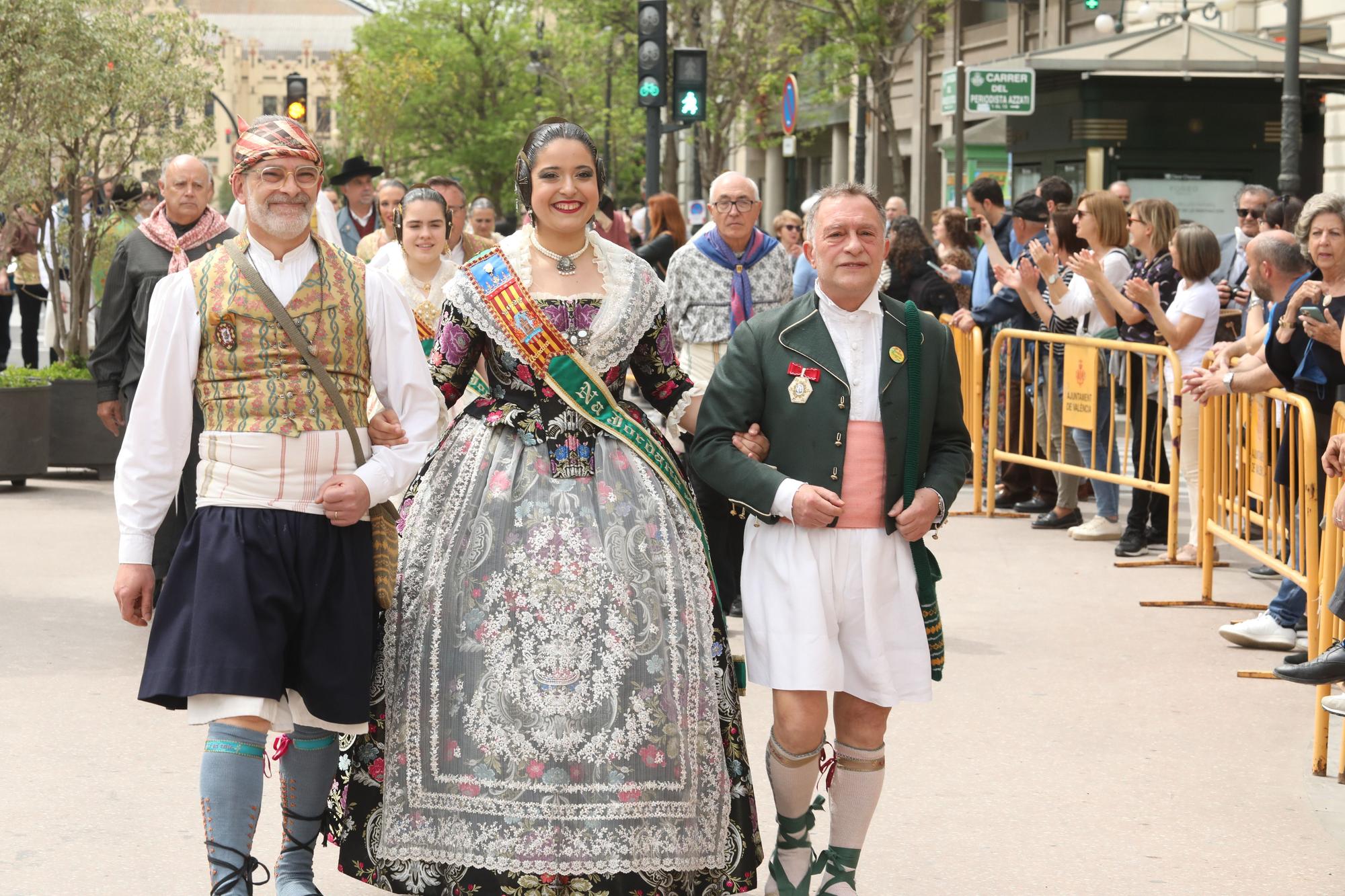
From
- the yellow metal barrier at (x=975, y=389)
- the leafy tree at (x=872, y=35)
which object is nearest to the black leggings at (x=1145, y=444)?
the yellow metal barrier at (x=975, y=389)

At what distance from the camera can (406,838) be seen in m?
4.38

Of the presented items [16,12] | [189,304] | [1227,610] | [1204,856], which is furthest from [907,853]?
[16,12]

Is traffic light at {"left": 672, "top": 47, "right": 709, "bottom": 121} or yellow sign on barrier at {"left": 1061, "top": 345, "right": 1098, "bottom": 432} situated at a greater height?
traffic light at {"left": 672, "top": 47, "right": 709, "bottom": 121}

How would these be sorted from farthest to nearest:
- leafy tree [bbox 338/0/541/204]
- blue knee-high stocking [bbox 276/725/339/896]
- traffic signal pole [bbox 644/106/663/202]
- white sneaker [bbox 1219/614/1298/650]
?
leafy tree [bbox 338/0/541/204], traffic signal pole [bbox 644/106/663/202], white sneaker [bbox 1219/614/1298/650], blue knee-high stocking [bbox 276/725/339/896]

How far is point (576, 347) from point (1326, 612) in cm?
309

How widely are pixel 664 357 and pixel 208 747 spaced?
154 cm

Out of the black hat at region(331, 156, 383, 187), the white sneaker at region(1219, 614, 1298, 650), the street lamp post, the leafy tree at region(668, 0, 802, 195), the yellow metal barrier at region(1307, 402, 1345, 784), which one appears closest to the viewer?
the yellow metal barrier at region(1307, 402, 1345, 784)

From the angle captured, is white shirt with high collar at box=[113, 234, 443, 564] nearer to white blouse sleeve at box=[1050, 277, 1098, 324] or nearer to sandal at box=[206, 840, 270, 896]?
sandal at box=[206, 840, 270, 896]

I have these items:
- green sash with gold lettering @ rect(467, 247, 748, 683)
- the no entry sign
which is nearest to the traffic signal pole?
the no entry sign

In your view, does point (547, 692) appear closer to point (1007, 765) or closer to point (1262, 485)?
point (1007, 765)

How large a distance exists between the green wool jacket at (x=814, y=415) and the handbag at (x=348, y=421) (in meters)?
0.78

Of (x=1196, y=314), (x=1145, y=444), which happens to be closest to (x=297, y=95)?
Result: (x=1145, y=444)

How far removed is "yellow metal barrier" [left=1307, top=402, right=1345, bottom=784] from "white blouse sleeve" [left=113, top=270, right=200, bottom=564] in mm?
3734

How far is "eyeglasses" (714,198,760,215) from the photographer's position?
8.12 meters
